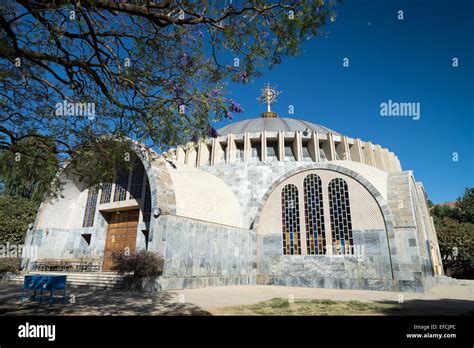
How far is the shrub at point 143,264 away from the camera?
13203mm

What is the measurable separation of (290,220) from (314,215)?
1.66 m

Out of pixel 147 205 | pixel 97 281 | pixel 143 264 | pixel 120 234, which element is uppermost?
pixel 147 205

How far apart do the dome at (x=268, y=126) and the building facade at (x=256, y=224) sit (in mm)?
3813

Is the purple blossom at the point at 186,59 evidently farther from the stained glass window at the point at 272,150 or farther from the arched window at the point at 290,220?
the stained glass window at the point at 272,150

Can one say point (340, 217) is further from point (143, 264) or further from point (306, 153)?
point (143, 264)

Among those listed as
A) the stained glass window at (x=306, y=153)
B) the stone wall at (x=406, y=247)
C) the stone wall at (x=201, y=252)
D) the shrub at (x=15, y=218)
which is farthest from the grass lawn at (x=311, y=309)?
the shrub at (x=15, y=218)

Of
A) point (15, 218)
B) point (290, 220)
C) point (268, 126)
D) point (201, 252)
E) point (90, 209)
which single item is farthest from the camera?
point (268, 126)

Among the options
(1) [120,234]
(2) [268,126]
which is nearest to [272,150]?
(2) [268,126]

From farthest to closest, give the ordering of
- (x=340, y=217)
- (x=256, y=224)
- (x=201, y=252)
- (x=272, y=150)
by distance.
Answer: (x=272, y=150) < (x=256, y=224) < (x=340, y=217) < (x=201, y=252)

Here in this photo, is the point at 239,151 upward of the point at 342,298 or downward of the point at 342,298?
upward

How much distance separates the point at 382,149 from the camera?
99.2 feet

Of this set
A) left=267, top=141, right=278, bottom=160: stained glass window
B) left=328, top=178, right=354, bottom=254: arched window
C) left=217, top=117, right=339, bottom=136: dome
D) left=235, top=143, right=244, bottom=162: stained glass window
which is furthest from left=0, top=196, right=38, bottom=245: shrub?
left=328, top=178, right=354, bottom=254: arched window

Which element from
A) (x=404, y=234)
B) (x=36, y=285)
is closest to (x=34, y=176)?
(x=36, y=285)

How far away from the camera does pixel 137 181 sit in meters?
20.5
